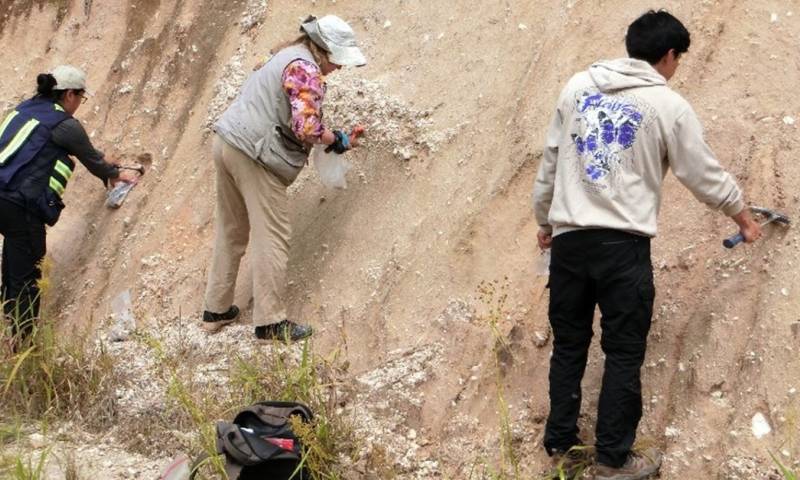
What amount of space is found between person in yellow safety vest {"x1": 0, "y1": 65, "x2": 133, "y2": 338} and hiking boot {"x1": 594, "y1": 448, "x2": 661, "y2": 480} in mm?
3413

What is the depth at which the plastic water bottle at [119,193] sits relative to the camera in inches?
276

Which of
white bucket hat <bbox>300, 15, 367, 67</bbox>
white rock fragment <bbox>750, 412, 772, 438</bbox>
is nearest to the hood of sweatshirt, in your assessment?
white rock fragment <bbox>750, 412, 772, 438</bbox>

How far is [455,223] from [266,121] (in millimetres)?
1069

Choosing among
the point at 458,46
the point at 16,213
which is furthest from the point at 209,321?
the point at 458,46

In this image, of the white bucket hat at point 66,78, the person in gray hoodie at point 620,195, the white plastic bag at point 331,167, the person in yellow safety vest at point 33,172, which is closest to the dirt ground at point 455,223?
the white plastic bag at point 331,167

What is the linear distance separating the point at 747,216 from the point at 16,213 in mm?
4019

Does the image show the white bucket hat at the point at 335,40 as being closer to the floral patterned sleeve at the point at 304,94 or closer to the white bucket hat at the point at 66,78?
the floral patterned sleeve at the point at 304,94

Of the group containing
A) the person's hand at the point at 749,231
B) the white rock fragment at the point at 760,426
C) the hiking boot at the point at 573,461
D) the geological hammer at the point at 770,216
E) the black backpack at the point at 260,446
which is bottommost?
the white rock fragment at the point at 760,426

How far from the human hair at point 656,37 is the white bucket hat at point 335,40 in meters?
1.62

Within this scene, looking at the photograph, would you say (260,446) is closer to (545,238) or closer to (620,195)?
(545,238)

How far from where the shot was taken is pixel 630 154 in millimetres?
3713

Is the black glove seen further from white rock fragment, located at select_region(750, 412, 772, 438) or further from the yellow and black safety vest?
white rock fragment, located at select_region(750, 412, 772, 438)

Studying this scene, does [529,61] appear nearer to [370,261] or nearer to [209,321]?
[370,261]

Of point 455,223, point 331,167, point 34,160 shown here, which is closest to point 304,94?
point 331,167
